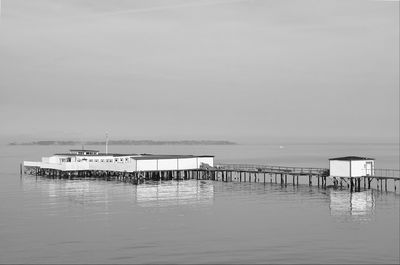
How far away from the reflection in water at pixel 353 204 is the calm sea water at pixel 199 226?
91mm

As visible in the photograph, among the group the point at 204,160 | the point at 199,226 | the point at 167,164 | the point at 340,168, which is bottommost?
the point at 199,226

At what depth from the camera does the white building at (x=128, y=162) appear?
88.9 metres

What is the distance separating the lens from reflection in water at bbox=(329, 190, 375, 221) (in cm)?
5116

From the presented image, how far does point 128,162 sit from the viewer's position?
89625 mm

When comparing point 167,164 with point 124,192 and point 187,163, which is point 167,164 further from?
point 124,192

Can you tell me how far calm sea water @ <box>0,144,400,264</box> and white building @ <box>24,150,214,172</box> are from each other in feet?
52.0

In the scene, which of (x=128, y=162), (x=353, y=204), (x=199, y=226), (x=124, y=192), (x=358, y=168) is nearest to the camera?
(x=199, y=226)

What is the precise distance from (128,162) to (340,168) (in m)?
32.8

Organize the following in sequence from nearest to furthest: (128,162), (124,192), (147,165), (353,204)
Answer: (353,204)
(124,192)
(147,165)
(128,162)

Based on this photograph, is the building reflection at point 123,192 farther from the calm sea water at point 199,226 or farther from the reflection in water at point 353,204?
the reflection in water at point 353,204

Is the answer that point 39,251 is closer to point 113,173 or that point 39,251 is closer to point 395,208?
point 395,208

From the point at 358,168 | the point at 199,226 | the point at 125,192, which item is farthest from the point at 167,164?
the point at 199,226

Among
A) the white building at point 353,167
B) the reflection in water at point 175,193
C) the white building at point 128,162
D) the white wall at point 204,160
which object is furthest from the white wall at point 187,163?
the white building at point 353,167

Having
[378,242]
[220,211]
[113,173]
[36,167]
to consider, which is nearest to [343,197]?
[220,211]
